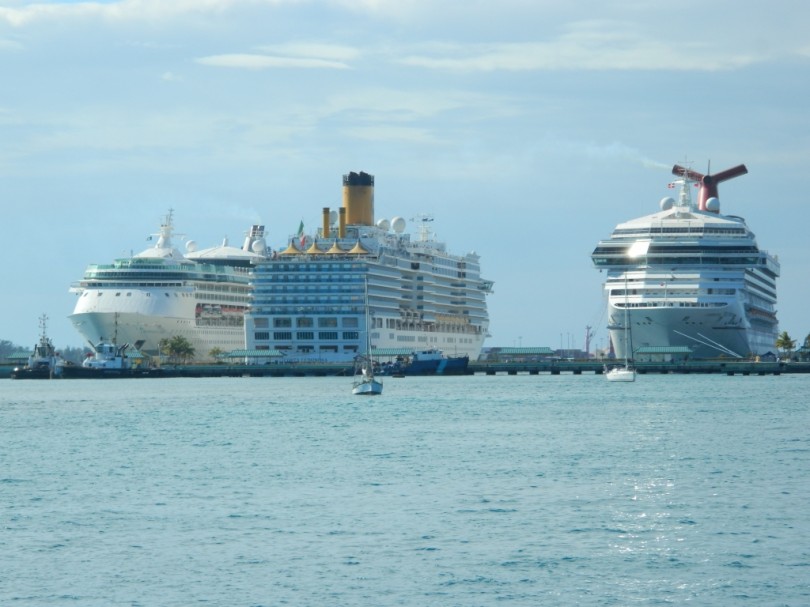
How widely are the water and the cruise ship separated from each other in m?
57.0

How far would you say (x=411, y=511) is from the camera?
130 ft

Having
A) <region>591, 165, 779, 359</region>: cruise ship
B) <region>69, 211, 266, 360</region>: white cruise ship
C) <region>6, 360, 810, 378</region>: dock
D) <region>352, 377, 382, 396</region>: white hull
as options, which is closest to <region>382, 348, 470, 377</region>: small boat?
<region>6, 360, 810, 378</region>: dock

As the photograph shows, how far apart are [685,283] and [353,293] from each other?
39632mm

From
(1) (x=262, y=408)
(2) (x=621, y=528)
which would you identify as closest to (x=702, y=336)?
(1) (x=262, y=408)

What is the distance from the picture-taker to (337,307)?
160 metres

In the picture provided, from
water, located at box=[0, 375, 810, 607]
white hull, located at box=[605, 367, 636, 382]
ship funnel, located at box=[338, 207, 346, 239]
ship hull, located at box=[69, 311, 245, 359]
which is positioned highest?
ship funnel, located at box=[338, 207, 346, 239]

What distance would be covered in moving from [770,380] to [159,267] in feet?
252

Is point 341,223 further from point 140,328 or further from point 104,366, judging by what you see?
point 104,366

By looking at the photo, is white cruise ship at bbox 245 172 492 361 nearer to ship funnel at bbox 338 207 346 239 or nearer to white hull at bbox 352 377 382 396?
ship funnel at bbox 338 207 346 239

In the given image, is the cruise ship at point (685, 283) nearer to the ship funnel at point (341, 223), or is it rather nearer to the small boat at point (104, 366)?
the ship funnel at point (341, 223)

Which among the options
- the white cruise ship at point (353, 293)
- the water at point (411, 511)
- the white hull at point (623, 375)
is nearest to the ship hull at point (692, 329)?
the white hull at point (623, 375)

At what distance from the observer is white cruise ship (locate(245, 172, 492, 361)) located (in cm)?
16000

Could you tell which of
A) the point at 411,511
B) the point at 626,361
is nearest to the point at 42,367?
the point at 626,361

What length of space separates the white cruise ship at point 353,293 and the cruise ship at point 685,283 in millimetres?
29345
